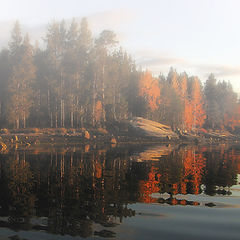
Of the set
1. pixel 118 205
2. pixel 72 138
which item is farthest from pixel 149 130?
pixel 118 205

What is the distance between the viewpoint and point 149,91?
207 feet

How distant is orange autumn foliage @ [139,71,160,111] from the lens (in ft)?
201

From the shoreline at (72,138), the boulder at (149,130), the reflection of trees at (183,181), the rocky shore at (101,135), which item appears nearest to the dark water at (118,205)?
the reflection of trees at (183,181)

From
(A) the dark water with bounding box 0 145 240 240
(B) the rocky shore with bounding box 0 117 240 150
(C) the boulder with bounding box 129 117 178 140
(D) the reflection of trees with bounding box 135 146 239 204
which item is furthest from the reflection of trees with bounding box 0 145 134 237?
(C) the boulder with bounding box 129 117 178 140

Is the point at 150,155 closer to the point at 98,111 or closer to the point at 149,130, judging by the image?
the point at 149,130

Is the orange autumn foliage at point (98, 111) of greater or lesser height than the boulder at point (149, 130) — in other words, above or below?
above

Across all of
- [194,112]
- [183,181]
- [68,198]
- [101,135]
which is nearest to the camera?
[68,198]

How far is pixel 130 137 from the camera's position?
45719mm

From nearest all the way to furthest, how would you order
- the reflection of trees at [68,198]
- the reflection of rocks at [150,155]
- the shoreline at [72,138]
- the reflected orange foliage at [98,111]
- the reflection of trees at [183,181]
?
the reflection of trees at [68,198] → the reflection of trees at [183,181] → the reflection of rocks at [150,155] → the shoreline at [72,138] → the reflected orange foliage at [98,111]

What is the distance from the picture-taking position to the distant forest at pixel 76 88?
162 ft

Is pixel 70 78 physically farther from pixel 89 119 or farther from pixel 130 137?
pixel 130 137

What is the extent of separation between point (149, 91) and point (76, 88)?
1795 centimetres

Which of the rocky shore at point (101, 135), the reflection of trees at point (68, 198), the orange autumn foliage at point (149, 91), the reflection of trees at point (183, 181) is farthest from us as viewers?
the orange autumn foliage at point (149, 91)

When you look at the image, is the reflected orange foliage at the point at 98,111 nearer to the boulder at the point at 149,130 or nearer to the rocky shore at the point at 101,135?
the rocky shore at the point at 101,135
